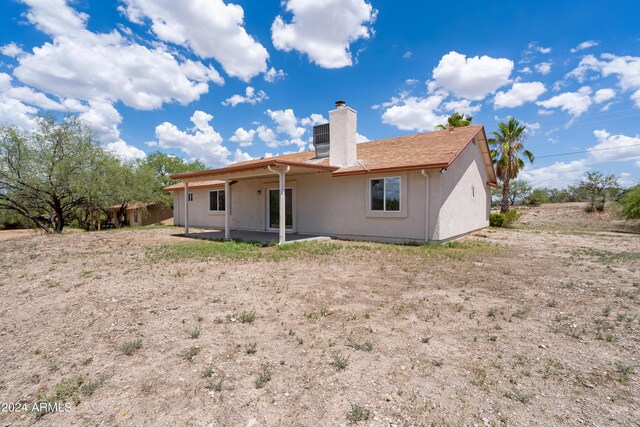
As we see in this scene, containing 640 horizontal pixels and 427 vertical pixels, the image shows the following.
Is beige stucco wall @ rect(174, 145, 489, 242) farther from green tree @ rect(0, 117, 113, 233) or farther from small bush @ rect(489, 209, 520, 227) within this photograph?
green tree @ rect(0, 117, 113, 233)

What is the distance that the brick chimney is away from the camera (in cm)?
1293

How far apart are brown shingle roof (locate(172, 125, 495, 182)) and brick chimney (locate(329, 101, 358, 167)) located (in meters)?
0.57

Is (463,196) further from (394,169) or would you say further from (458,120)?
(458,120)

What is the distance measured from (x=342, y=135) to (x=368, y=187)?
9.41 feet

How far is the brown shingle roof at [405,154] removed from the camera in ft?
33.5

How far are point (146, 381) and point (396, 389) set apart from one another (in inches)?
88.9

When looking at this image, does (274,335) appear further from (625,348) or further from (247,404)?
(625,348)

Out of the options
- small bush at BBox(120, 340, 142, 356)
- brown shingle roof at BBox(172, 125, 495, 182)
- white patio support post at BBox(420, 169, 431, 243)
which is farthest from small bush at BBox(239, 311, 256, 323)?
white patio support post at BBox(420, 169, 431, 243)

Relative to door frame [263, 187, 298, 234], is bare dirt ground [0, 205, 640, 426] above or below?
below

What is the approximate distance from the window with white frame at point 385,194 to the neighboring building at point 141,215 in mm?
21381

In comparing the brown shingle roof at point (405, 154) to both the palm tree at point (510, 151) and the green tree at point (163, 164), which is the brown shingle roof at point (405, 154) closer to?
the palm tree at point (510, 151)

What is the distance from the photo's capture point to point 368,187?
11641mm

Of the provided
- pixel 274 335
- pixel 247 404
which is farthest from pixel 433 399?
pixel 274 335

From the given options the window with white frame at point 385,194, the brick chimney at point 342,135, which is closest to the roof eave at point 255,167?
the brick chimney at point 342,135
